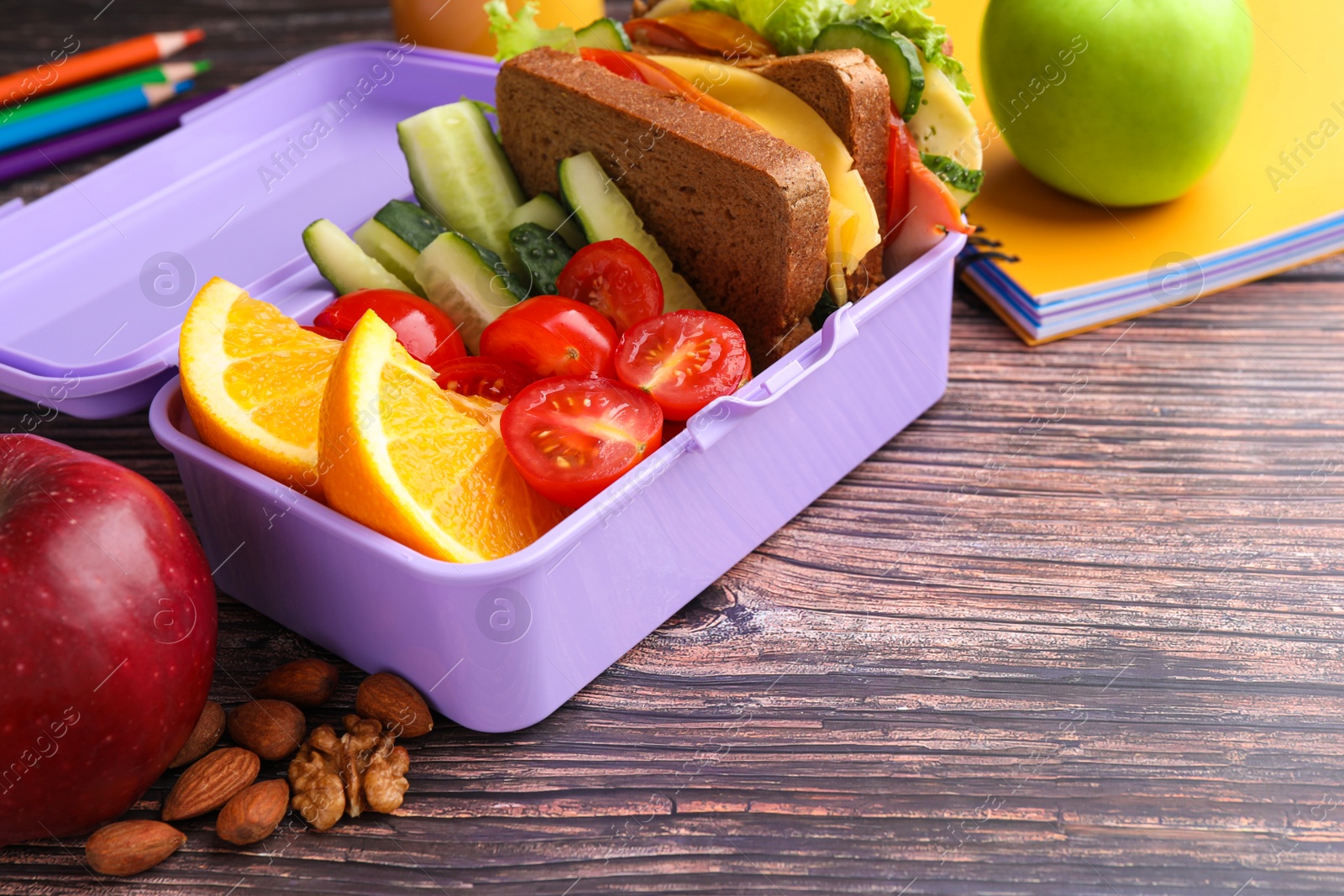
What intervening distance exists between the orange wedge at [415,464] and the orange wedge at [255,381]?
6cm

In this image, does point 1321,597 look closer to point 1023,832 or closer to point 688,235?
point 1023,832

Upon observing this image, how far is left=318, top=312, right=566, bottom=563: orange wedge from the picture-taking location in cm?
108

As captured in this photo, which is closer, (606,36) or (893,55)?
(893,55)

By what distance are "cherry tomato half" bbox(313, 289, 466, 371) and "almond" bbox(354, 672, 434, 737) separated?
1.27 ft

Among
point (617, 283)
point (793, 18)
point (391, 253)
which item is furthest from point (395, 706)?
point (793, 18)

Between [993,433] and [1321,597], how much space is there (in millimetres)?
447

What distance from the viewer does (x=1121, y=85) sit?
67.1 inches

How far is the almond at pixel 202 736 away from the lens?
1.17m

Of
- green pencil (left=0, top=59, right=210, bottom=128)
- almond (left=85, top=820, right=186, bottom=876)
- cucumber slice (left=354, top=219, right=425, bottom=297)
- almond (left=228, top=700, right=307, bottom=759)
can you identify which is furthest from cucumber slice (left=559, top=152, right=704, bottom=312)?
green pencil (left=0, top=59, right=210, bottom=128)

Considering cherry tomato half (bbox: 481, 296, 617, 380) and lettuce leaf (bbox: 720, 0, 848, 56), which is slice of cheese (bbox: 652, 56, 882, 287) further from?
cherry tomato half (bbox: 481, 296, 617, 380)

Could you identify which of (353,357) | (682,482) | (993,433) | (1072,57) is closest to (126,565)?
(353,357)

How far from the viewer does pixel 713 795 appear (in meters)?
1.12

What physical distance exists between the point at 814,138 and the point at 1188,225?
0.76 m

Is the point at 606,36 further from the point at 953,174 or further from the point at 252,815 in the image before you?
the point at 252,815
